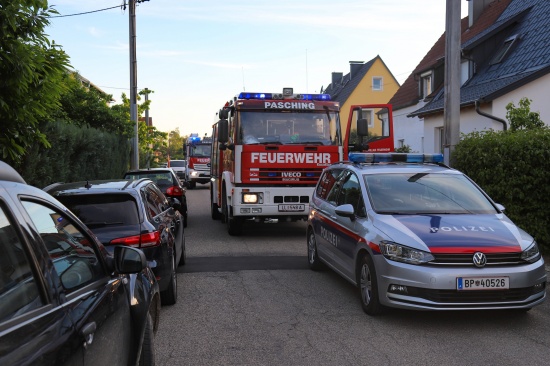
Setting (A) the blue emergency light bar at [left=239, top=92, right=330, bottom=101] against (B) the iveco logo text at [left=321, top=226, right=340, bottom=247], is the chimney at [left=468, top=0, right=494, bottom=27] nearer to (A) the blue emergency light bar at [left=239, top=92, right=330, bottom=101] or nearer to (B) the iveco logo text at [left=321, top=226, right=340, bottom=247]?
(A) the blue emergency light bar at [left=239, top=92, right=330, bottom=101]

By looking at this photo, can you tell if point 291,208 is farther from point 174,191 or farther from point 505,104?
point 505,104

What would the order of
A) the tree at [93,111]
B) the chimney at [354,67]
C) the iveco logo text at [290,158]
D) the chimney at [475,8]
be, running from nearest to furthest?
1. the iveco logo text at [290,158]
2. the tree at [93,111]
3. the chimney at [475,8]
4. the chimney at [354,67]

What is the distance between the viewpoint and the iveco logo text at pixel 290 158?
12.2 meters

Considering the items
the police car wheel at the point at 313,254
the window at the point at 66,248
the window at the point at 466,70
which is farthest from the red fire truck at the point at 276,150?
the window at the point at 466,70

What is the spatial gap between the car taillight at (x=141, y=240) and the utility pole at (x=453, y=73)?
6.80 m

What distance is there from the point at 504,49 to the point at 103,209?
20.6 metres

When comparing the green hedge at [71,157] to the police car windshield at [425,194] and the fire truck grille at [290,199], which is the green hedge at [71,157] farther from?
the police car windshield at [425,194]

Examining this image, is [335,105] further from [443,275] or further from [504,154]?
[443,275]

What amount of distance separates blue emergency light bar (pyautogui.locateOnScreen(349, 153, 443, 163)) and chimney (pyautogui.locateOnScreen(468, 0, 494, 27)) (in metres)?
23.5

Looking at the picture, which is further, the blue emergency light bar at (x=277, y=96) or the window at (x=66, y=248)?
the blue emergency light bar at (x=277, y=96)

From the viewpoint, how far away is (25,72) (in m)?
5.96

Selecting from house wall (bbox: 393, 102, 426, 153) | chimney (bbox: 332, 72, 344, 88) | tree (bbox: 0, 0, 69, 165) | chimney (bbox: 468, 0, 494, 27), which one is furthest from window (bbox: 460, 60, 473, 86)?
chimney (bbox: 332, 72, 344, 88)

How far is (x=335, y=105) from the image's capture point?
13.1 metres

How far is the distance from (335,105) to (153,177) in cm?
483
